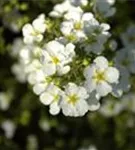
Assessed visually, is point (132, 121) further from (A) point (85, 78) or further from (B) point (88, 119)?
(A) point (85, 78)

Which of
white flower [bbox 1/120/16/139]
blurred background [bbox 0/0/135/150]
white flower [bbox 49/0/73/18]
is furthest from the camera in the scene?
white flower [bbox 1/120/16/139]

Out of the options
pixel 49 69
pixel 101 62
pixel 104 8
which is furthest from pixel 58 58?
pixel 104 8

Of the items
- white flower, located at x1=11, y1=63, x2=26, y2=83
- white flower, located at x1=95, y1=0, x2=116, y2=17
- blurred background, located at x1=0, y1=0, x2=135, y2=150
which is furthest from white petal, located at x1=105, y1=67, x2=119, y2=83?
white flower, located at x1=11, y1=63, x2=26, y2=83

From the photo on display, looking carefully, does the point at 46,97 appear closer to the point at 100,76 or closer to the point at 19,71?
the point at 100,76

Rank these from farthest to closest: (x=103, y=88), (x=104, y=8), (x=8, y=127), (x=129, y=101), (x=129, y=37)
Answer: (x=8, y=127)
(x=129, y=101)
(x=129, y=37)
(x=104, y=8)
(x=103, y=88)

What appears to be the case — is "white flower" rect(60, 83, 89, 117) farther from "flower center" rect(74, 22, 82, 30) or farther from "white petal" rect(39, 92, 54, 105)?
"flower center" rect(74, 22, 82, 30)

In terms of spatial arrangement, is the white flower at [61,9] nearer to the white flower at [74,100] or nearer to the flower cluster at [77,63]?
the flower cluster at [77,63]

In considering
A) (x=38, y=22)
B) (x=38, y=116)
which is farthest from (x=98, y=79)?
(x=38, y=116)
